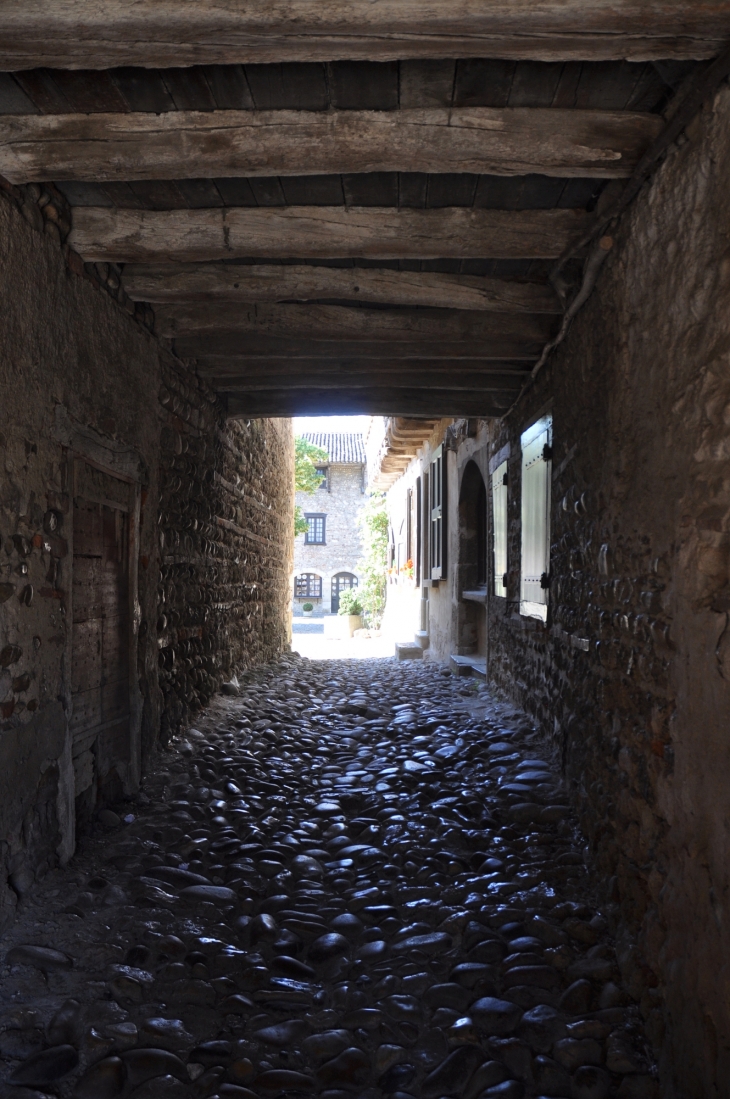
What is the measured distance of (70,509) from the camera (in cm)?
327

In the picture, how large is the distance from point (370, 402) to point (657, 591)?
4.42m

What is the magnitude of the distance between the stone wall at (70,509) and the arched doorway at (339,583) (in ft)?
80.4

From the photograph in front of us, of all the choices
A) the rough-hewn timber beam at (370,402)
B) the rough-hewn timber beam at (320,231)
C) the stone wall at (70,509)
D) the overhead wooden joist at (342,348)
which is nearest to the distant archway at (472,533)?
the rough-hewn timber beam at (370,402)

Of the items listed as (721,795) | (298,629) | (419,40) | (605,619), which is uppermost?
(419,40)

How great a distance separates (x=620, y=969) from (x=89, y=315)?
11.1 feet

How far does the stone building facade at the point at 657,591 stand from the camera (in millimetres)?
1942

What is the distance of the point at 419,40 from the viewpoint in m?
2.11

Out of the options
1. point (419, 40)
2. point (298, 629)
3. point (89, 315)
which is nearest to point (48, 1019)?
point (89, 315)

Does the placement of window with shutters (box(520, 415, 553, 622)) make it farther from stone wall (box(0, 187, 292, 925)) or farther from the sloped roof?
the sloped roof

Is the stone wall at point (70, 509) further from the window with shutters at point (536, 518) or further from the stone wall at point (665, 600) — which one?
the window with shutters at point (536, 518)

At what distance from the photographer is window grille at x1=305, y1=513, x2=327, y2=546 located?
30.4m

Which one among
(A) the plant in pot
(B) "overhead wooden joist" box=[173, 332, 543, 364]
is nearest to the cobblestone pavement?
(B) "overhead wooden joist" box=[173, 332, 543, 364]

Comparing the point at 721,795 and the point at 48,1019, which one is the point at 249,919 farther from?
the point at 721,795

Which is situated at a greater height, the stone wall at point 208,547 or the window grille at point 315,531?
the window grille at point 315,531
